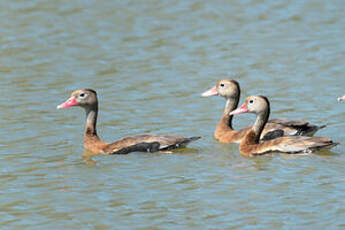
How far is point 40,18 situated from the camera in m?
25.9

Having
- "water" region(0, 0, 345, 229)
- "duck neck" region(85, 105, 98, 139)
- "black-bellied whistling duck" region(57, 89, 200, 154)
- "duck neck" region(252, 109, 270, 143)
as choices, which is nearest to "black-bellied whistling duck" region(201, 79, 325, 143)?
"water" region(0, 0, 345, 229)

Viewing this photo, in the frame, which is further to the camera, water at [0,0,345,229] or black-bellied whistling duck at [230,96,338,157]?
black-bellied whistling duck at [230,96,338,157]

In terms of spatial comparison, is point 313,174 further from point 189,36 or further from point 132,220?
point 189,36

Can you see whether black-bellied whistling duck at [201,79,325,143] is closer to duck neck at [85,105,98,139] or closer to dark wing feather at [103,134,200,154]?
dark wing feather at [103,134,200,154]

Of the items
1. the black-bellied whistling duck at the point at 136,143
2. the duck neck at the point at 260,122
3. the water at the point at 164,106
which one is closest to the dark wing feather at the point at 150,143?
the black-bellied whistling duck at the point at 136,143

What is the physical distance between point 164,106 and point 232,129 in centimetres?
172

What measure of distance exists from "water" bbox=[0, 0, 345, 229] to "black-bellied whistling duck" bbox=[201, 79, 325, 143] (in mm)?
325

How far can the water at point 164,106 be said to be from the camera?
1195 cm

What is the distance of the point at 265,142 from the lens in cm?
1500

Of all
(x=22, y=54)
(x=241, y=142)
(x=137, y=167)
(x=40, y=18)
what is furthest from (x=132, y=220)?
(x=40, y=18)

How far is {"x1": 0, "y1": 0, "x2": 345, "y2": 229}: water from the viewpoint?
39.2 ft

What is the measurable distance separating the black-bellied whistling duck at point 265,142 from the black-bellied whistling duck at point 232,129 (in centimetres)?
41

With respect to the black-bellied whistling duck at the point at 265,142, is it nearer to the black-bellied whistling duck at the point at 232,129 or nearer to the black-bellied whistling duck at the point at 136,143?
the black-bellied whistling duck at the point at 232,129

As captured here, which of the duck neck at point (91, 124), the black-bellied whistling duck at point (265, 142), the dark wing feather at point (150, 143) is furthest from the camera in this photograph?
the duck neck at point (91, 124)
